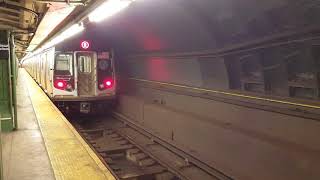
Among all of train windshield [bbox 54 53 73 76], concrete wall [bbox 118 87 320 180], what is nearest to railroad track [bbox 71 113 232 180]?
concrete wall [bbox 118 87 320 180]

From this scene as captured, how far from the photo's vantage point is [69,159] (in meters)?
4.71

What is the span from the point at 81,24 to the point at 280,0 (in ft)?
14.2

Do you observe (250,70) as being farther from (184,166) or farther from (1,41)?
(1,41)

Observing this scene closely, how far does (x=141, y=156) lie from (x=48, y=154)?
120 inches

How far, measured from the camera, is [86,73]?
12.8m

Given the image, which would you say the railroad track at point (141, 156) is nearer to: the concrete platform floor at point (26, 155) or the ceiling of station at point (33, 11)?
the concrete platform floor at point (26, 155)

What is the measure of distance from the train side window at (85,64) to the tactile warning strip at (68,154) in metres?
4.86

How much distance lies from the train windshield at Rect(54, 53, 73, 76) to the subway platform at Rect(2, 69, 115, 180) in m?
4.69

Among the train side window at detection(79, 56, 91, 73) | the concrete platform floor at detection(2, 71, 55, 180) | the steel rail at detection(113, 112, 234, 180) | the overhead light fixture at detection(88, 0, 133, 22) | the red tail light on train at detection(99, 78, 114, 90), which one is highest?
the overhead light fixture at detection(88, 0, 133, 22)

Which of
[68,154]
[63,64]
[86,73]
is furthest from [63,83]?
[68,154]

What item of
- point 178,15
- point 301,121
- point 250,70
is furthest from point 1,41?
point 301,121

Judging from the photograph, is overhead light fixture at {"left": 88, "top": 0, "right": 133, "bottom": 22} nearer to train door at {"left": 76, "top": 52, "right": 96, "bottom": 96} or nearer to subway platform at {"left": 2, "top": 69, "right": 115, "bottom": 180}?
subway platform at {"left": 2, "top": 69, "right": 115, "bottom": 180}

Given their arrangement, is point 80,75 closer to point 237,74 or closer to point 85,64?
point 85,64

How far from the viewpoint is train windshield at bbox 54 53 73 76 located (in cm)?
1231
